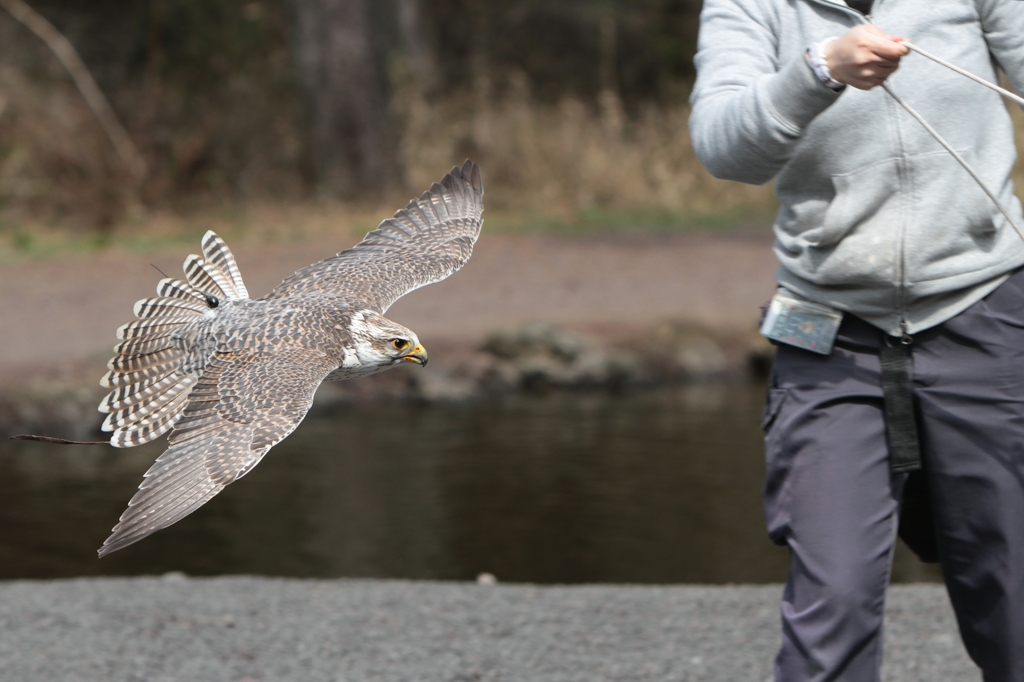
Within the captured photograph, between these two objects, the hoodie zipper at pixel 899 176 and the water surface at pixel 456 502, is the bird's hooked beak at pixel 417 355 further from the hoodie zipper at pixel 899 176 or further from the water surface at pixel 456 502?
the water surface at pixel 456 502

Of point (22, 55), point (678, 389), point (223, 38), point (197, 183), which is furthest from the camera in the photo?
point (223, 38)

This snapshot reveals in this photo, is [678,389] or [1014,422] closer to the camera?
[1014,422]

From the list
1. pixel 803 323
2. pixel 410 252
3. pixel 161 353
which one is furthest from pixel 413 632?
pixel 803 323

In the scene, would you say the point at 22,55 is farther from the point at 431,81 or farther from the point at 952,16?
the point at 952,16

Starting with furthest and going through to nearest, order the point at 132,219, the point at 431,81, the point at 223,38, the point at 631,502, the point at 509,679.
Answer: the point at 223,38 < the point at 431,81 < the point at 132,219 < the point at 631,502 < the point at 509,679

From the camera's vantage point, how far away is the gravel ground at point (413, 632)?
12.7ft

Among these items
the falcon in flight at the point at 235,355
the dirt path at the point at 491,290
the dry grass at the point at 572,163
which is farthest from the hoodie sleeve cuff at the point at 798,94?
the dry grass at the point at 572,163

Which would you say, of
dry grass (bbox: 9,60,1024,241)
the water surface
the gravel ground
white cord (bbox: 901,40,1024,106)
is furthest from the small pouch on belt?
dry grass (bbox: 9,60,1024,241)

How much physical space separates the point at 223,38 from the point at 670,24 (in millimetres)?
7443

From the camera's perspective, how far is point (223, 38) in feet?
56.5

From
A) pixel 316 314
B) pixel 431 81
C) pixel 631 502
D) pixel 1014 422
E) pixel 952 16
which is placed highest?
pixel 431 81

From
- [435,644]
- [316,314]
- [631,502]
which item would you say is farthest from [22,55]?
[316,314]

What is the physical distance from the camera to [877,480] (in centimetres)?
192

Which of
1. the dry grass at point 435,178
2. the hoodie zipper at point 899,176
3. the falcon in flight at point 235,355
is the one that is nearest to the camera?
the hoodie zipper at point 899,176
